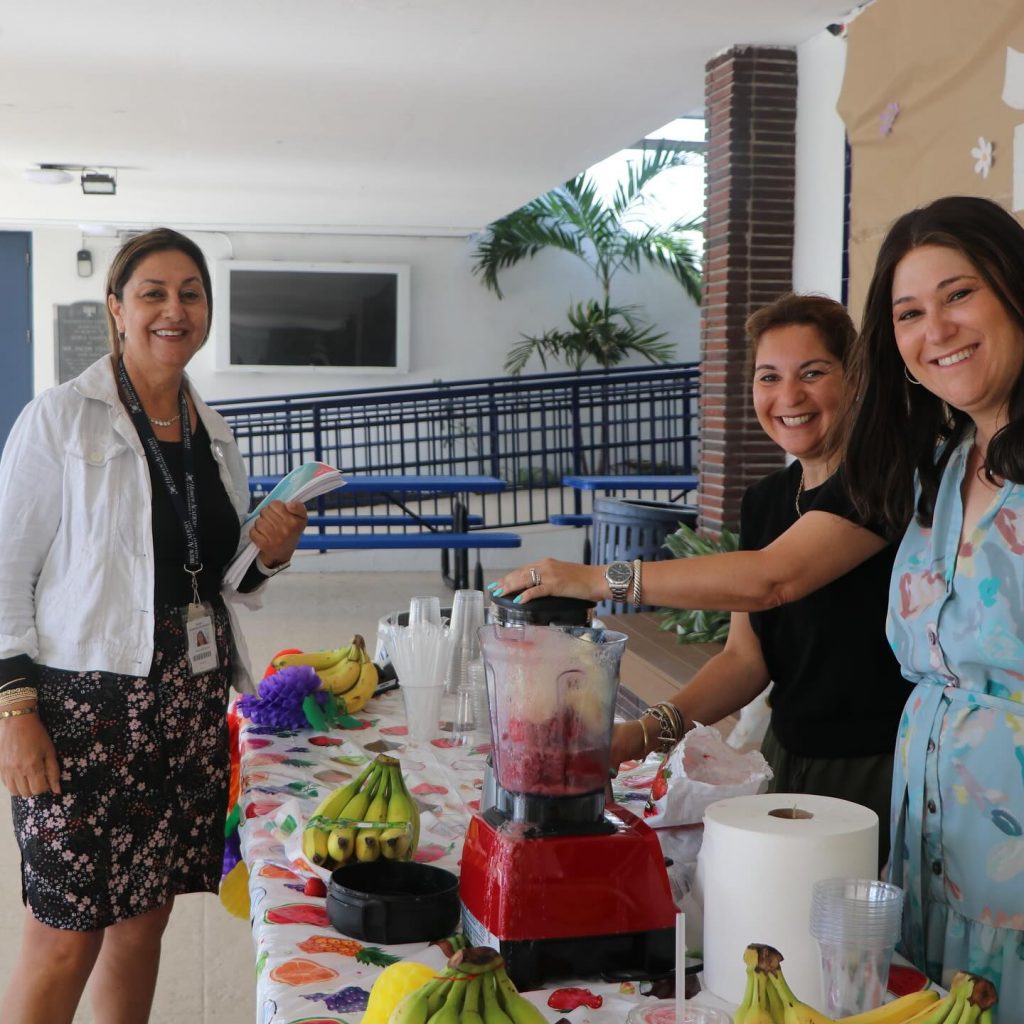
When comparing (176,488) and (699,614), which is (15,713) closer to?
(176,488)

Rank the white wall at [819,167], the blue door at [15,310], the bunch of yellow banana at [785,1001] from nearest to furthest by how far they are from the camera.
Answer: the bunch of yellow banana at [785,1001] < the white wall at [819,167] < the blue door at [15,310]

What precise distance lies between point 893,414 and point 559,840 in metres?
0.79

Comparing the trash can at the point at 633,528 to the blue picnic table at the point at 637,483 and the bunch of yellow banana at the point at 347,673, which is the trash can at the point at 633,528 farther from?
the bunch of yellow banana at the point at 347,673

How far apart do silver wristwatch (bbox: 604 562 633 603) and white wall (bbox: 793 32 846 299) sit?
4407 mm

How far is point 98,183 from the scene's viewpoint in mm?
9672

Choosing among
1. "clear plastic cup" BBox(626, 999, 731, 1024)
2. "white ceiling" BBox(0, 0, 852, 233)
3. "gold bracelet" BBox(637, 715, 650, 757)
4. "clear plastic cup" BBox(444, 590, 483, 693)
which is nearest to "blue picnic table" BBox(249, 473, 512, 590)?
"white ceiling" BBox(0, 0, 852, 233)

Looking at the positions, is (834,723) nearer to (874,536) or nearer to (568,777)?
(874,536)

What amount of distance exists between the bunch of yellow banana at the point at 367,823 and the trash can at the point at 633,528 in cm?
476

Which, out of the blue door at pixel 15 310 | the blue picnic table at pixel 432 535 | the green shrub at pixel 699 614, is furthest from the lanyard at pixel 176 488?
the blue door at pixel 15 310

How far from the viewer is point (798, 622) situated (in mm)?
1998

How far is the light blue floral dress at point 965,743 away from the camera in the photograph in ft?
4.91

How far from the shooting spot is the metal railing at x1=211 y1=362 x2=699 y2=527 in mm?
12273

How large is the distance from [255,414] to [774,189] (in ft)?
A: 26.4

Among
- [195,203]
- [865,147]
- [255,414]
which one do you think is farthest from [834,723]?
[255,414]
